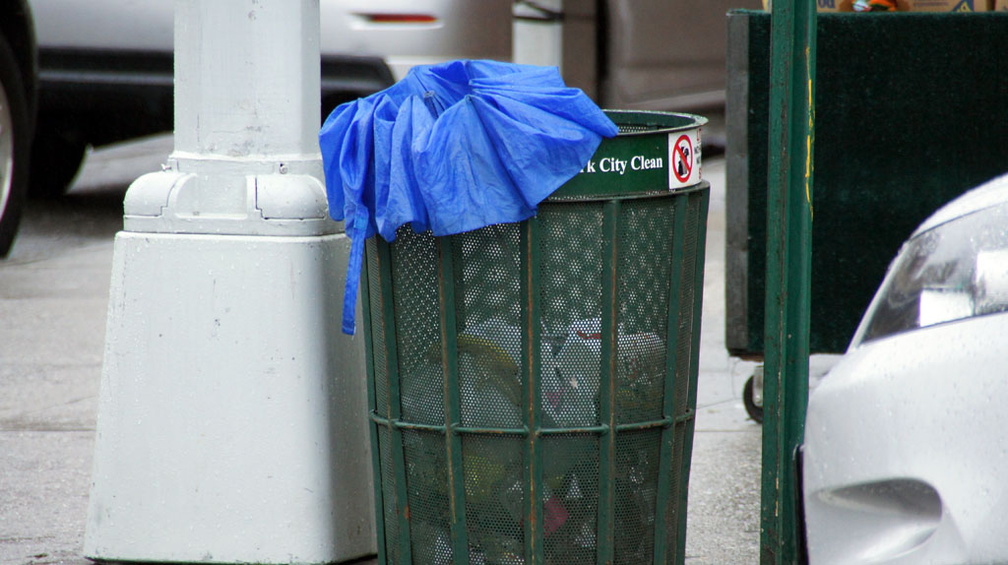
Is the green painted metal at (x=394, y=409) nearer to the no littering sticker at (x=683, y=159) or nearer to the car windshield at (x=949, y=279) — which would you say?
the no littering sticker at (x=683, y=159)

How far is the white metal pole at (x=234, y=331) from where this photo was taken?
3.20m

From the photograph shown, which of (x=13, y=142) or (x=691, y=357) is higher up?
(x=13, y=142)

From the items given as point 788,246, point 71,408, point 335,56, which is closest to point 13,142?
point 335,56

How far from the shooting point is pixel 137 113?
8.15 metres

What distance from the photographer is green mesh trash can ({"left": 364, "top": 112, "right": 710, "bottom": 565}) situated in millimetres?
2738

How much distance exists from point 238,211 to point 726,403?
2.32 metres

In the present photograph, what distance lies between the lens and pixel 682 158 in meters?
2.86

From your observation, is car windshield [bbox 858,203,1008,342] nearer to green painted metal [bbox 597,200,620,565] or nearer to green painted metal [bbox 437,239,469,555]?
green painted metal [bbox 597,200,620,565]

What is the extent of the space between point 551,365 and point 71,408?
2.72 metres

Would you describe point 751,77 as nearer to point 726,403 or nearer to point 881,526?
point 726,403

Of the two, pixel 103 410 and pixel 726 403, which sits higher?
pixel 103 410

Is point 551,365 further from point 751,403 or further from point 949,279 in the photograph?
point 751,403

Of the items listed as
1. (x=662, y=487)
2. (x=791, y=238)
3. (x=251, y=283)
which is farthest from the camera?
(x=251, y=283)

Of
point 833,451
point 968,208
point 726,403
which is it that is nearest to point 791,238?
point 968,208
